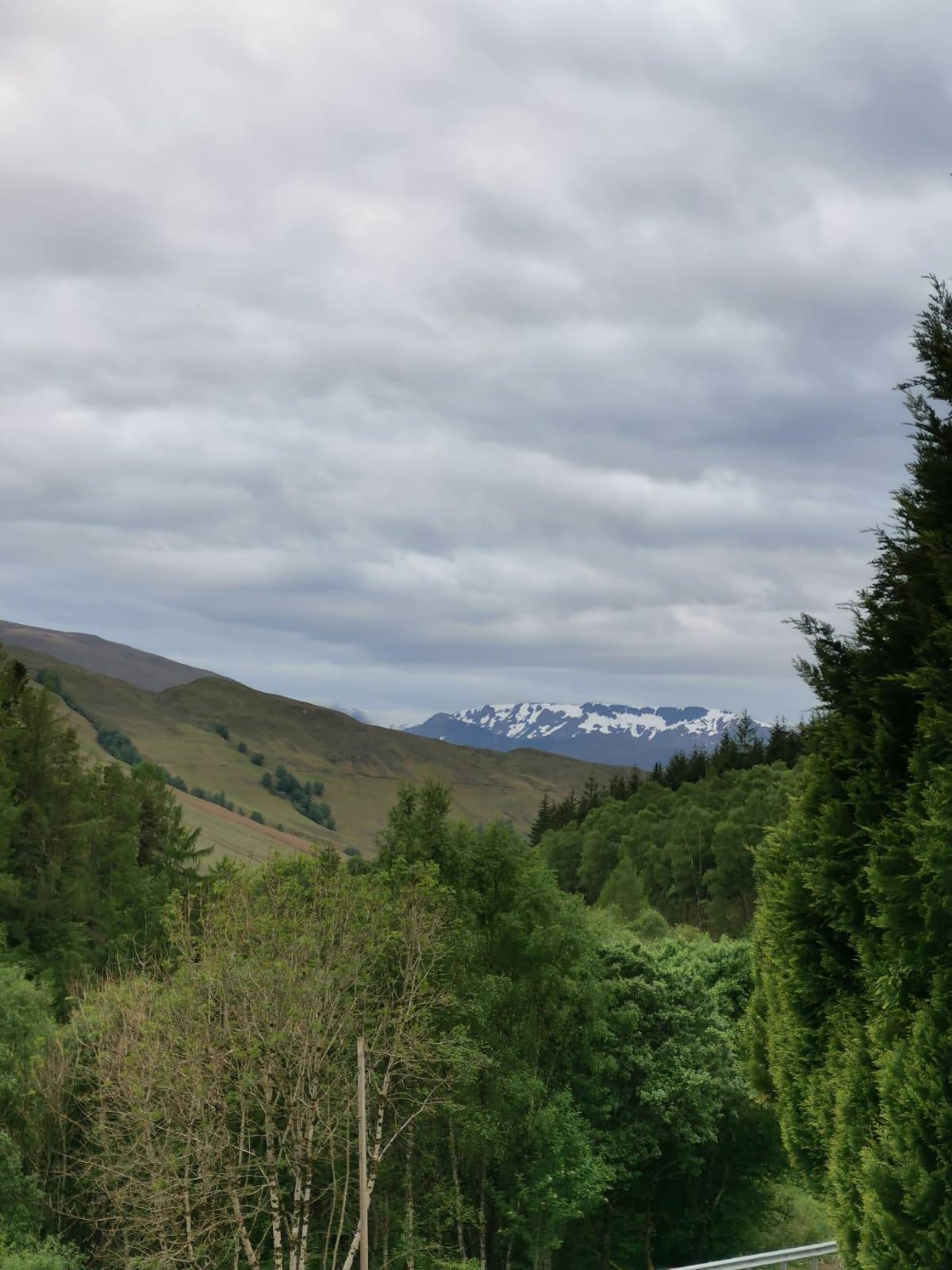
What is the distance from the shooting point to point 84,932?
56125 mm

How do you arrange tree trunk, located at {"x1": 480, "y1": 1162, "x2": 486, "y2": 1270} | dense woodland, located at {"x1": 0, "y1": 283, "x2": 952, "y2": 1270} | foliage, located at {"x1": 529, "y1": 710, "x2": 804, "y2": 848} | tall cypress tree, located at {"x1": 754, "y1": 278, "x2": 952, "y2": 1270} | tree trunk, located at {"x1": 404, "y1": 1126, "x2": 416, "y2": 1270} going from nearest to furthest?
1. tall cypress tree, located at {"x1": 754, "y1": 278, "x2": 952, "y2": 1270}
2. dense woodland, located at {"x1": 0, "y1": 283, "x2": 952, "y2": 1270}
3. tree trunk, located at {"x1": 404, "y1": 1126, "x2": 416, "y2": 1270}
4. tree trunk, located at {"x1": 480, "y1": 1162, "x2": 486, "y2": 1270}
5. foliage, located at {"x1": 529, "y1": 710, "x2": 804, "y2": 848}

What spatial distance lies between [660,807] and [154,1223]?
9866cm

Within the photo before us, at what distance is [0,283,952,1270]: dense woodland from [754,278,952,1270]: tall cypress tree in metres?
0.05

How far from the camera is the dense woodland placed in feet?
47.8

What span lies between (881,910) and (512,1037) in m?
24.8

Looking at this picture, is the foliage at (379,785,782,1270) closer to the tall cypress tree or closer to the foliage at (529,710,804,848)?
the tall cypress tree

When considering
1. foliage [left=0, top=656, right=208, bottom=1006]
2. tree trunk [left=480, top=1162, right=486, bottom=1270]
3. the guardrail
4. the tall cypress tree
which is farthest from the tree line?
the tall cypress tree

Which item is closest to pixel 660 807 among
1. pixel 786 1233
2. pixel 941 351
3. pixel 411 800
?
pixel 786 1233

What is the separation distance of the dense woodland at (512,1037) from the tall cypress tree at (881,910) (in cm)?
5

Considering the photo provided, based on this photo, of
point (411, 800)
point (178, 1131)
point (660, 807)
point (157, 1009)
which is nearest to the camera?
point (178, 1131)

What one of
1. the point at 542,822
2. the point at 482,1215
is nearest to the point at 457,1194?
the point at 482,1215

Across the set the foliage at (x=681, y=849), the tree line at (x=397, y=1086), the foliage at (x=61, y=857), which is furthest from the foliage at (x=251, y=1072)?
the foliage at (x=681, y=849)

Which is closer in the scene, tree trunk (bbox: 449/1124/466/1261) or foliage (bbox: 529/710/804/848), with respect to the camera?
tree trunk (bbox: 449/1124/466/1261)

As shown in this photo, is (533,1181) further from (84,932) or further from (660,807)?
(660,807)
